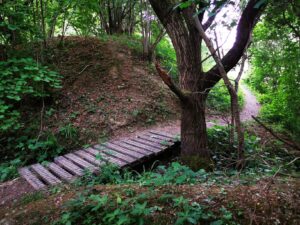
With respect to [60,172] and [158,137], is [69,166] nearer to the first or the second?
[60,172]

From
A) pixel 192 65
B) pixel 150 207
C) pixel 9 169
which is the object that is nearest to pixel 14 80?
pixel 9 169

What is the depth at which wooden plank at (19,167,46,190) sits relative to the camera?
3727mm

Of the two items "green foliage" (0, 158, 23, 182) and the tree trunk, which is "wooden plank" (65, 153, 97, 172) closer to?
"green foliage" (0, 158, 23, 182)

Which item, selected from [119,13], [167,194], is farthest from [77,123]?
[119,13]

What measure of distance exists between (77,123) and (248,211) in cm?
468

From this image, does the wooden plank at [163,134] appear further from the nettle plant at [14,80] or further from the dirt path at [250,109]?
the dirt path at [250,109]

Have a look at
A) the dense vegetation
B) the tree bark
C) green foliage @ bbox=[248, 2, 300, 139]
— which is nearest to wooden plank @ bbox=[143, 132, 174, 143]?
the dense vegetation

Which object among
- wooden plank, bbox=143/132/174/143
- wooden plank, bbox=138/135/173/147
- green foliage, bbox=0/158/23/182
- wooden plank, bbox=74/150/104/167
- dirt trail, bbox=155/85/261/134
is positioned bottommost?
green foliage, bbox=0/158/23/182

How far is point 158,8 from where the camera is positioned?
391 centimetres

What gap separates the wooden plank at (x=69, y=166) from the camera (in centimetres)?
398

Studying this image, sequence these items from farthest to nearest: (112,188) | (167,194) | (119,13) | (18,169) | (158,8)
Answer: (119,13)
(18,169)
(158,8)
(112,188)
(167,194)

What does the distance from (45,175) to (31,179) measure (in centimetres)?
22

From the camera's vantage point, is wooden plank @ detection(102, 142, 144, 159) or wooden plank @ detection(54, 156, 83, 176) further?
wooden plank @ detection(102, 142, 144, 159)

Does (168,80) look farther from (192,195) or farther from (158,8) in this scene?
(192,195)
